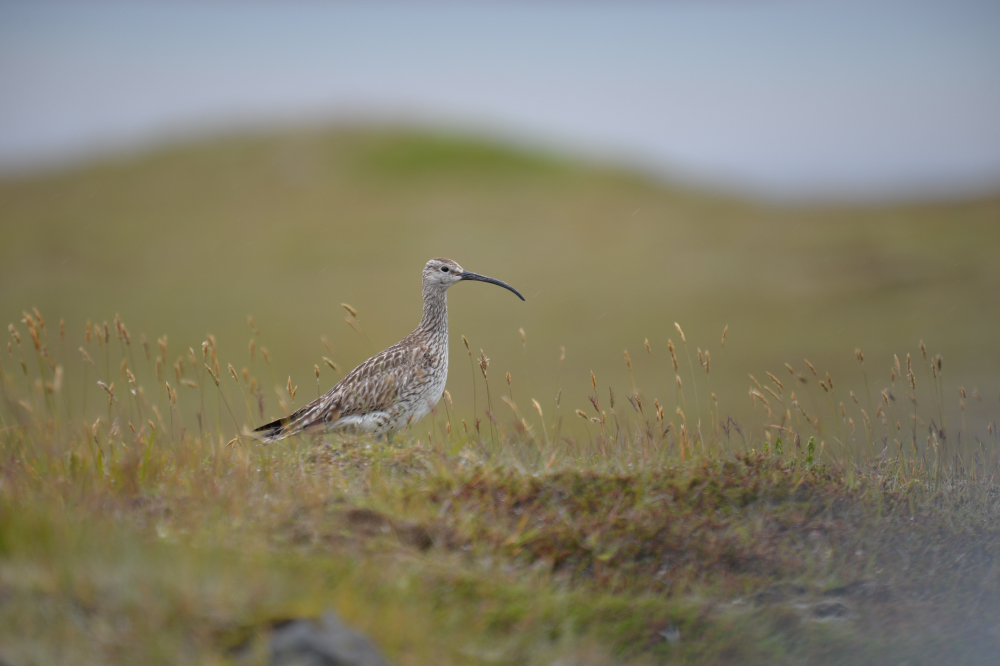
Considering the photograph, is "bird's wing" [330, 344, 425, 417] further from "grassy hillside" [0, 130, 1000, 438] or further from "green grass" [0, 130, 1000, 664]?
"grassy hillside" [0, 130, 1000, 438]

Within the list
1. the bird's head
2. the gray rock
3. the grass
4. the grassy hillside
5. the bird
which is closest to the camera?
the gray rock

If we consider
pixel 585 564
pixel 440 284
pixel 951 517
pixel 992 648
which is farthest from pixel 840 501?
pixel 440 284

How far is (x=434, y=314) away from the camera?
7.91m

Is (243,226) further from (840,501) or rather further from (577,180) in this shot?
(840,501)

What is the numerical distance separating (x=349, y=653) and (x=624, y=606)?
1654 millimetres

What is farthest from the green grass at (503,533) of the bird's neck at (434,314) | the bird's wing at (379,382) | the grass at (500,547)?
the bird's neck at (434,314)

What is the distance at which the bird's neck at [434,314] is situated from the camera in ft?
25.8

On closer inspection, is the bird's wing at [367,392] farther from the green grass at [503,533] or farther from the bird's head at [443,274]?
the bird's head at [443,274]

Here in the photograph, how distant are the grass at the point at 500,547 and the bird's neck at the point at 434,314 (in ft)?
6.23

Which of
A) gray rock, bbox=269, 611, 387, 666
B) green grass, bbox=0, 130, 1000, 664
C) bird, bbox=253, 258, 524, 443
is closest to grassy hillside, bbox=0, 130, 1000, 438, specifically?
bird, bbox=253, 258, 524, 443

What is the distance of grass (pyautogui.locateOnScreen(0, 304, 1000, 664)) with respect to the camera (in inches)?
144

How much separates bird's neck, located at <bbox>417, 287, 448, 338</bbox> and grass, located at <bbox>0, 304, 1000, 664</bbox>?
190 cm

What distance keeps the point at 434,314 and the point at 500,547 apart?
3677 mm

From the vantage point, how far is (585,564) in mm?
4719
